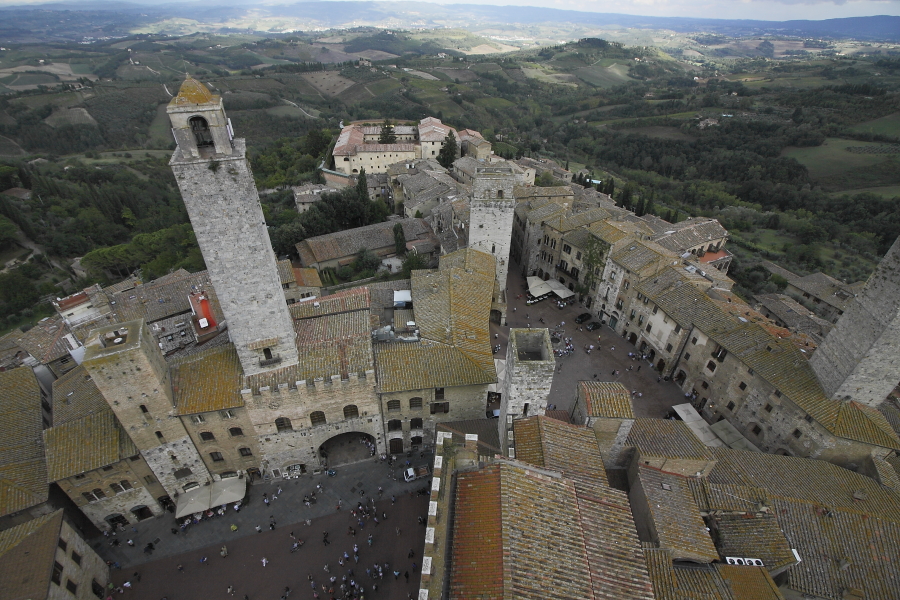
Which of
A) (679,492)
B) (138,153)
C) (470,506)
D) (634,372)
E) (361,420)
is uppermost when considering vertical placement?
(470,506)

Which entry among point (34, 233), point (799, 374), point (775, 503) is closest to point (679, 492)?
point (775, 503)

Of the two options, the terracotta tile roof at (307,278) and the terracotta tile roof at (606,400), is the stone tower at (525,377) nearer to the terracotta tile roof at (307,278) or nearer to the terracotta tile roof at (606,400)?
the terracotta tile roof at (606,400)

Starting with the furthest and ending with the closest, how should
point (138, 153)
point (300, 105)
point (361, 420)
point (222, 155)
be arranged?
point (300, 105)
point (138, 153)
point (361, 420)
point (222, 155)

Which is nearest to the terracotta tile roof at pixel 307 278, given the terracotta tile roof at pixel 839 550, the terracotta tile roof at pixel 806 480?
the terracotta tile roof at pixel 806 480

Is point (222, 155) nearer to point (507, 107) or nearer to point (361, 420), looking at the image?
point (361, 420)

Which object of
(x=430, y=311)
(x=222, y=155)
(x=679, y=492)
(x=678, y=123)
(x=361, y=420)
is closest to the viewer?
(x=222, y=155)

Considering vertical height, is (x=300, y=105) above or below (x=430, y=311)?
below

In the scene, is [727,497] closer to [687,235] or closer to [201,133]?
[201,133]
